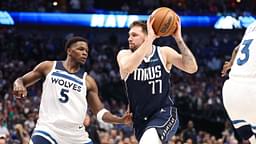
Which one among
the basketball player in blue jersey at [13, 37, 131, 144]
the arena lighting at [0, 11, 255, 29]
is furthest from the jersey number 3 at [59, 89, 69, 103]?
the arena lighting at [0, 11, 255, 29]

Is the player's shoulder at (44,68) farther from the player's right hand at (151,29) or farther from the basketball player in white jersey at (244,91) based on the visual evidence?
the basketball player in white jersey at (244,91)

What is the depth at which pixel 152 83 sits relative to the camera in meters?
5.82

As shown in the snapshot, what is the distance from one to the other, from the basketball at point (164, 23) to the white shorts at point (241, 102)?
39.9 inches

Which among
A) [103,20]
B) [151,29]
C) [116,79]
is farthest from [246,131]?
[103,20]

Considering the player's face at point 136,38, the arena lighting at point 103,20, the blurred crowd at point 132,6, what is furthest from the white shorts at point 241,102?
the blurred crowd at point 132,6

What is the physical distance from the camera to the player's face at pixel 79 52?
21.1 ft

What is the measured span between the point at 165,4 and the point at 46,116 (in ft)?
67.8

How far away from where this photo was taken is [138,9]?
25.3 meters

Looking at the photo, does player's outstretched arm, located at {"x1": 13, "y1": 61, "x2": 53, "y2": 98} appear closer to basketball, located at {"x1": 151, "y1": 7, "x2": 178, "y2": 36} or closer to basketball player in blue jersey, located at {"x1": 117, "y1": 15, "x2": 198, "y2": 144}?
basketball player in blue jersey, located at {"x1": 117, "y1": 15, "x2": 198, "y2": 144}

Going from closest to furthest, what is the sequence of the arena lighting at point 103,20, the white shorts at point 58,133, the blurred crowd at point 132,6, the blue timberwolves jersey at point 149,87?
the blue timberwolves jersey at point 149,87
the white shorts at point 58,133
the arena lighting at point 103,20
the blurred crowd at point 132,6

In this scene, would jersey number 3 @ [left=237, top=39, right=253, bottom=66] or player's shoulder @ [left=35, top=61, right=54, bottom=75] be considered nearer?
jersey number 3 @ [left=237, top=39, right=253, bottom=66]

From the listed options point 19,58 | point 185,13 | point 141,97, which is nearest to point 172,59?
point 141,97

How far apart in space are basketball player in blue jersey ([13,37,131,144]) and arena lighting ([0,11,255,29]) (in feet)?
58.2

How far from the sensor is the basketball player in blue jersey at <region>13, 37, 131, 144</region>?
615cm
